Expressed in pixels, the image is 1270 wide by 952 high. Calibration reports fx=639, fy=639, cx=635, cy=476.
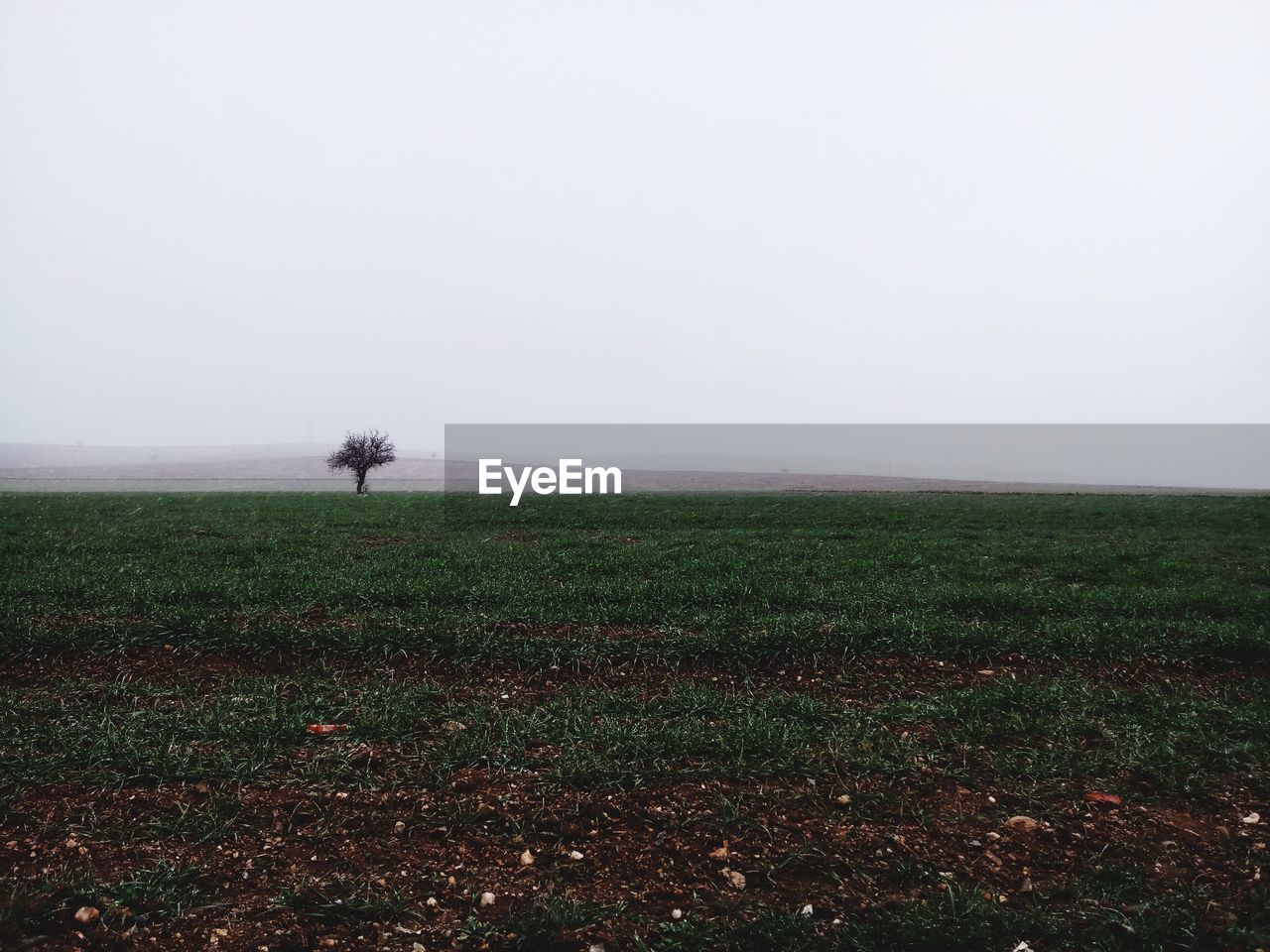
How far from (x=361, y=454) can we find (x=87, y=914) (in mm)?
54128

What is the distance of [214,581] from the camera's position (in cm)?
1159

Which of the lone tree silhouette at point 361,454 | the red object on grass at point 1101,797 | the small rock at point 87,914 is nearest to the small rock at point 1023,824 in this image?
the red object on grass at point 1101,797

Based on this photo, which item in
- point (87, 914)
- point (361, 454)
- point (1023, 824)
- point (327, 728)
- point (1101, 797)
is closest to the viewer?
point (87, 914)

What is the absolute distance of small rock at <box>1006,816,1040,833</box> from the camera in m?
4.97

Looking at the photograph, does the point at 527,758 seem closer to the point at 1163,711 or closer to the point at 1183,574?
the point at 1163,711

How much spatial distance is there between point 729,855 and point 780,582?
26.6 ft

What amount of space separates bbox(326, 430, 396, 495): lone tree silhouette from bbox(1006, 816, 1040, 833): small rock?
2147 inches

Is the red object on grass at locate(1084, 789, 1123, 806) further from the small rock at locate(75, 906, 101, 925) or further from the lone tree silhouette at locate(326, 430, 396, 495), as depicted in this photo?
the lone tree silhouette at locate(326, 430, 396, 495)

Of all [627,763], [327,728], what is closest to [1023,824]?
[627,763]

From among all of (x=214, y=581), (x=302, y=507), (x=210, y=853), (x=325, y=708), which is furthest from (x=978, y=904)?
(x=302, y=507)

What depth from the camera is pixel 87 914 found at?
13.0 feet

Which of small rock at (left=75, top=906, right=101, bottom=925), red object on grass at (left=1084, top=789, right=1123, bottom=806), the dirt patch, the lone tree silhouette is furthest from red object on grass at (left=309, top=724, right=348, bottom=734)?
the lone tree silhouette

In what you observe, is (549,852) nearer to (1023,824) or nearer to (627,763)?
(627,763)

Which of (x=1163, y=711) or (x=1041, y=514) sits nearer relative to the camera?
(x=1163, y=711)
